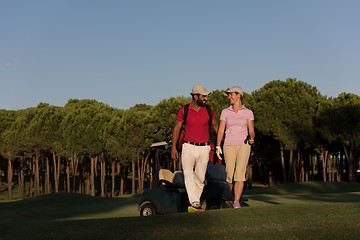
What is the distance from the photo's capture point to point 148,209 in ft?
37.2

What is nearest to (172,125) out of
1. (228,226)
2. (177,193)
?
(177,193)

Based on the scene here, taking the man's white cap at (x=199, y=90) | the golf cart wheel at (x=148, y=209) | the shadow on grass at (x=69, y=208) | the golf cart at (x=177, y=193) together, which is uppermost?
the man's white cap at (x=199, y=90)

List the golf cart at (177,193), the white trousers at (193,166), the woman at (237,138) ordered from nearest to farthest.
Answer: the white trousers at (193,166), the woman at (237,138), the golf cart at (177,193)

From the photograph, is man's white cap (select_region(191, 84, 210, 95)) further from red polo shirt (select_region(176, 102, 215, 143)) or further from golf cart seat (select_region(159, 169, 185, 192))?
golf cart seat (select_region(159, 169, 185, 192))

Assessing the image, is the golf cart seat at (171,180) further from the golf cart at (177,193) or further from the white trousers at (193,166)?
the white trousers at (193,166)

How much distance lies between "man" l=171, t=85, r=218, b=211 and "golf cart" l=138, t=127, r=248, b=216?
0.81 metres

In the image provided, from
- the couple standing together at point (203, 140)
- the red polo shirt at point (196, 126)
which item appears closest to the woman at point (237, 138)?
the couple standing together at point (203, 140)

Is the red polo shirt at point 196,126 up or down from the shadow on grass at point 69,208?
up

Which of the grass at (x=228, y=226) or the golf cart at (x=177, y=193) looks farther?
the golf cart at (x=177, y=193)

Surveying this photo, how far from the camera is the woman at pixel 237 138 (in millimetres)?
9938

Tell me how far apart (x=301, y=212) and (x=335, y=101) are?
3946cm

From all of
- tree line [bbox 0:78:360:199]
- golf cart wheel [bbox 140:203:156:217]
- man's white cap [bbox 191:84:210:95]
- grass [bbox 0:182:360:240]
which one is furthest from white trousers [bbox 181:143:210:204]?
tree line [bbox 0:78:360:199]

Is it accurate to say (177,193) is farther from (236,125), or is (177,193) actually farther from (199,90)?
(199,90)

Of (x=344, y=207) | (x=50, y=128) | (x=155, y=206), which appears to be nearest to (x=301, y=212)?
(x=344, y=207)
